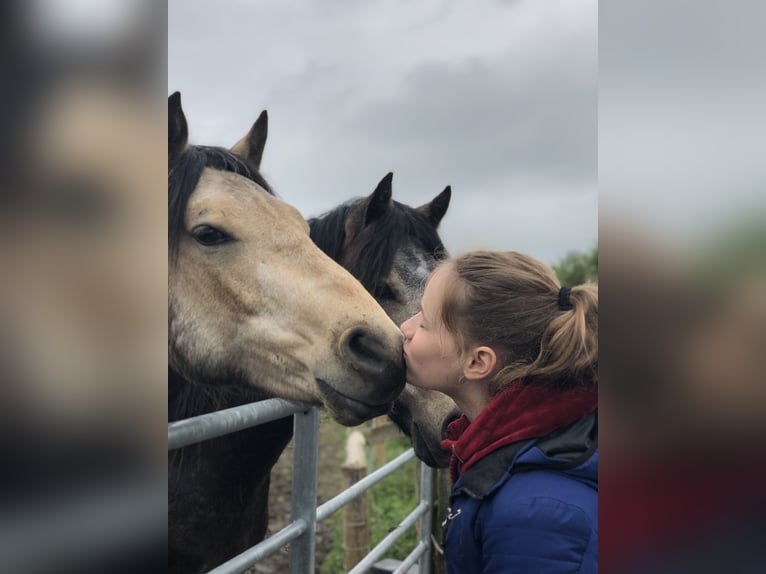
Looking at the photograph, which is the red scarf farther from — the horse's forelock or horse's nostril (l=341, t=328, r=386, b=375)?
the horse's forelock

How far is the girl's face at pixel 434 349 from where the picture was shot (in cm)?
114

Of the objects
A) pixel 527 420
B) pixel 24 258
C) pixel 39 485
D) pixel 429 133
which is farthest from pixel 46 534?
pixel 429 133

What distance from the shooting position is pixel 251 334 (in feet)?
3.92

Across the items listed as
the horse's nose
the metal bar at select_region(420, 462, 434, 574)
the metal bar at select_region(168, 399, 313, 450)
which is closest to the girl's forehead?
the horse's nose

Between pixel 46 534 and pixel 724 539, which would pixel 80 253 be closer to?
pixel 46 534

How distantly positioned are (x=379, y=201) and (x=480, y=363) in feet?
2.58

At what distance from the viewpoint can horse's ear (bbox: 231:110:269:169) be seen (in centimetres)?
144

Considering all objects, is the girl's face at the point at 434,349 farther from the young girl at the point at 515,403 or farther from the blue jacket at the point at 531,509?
the blue jacket at the point at 531,509

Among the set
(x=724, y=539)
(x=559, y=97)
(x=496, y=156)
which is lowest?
(x=724, y=539)

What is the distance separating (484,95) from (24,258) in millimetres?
1281

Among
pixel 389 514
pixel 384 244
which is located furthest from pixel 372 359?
pixel 389 514

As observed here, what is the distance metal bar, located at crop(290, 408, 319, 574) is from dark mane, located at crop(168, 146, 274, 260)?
493mm

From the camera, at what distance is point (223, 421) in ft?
3.36

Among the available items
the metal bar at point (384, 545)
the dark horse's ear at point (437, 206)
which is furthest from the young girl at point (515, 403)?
the dark horse's ear at point (437, 206)
